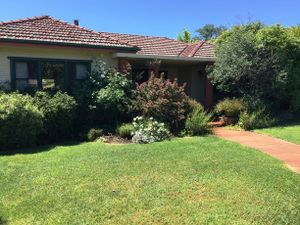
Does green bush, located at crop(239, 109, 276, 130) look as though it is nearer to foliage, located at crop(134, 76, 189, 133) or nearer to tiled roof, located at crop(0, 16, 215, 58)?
foliage, located at crop(134, 76, 189, 133)

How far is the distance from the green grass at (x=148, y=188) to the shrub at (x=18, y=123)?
1246 millimetres

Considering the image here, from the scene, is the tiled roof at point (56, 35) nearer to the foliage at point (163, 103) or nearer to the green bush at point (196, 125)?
the foliage at point (163, 103)

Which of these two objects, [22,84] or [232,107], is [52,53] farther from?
[232,107]

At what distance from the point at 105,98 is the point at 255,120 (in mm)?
5905

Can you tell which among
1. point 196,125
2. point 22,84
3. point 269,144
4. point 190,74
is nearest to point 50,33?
point 22,84

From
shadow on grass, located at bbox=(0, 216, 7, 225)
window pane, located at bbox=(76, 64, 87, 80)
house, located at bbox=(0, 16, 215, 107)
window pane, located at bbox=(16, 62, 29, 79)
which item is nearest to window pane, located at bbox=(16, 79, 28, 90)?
house, located at bbox=(0, 16, 215, 107)

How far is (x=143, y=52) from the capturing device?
18.7m

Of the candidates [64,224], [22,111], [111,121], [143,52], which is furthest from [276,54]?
[64,224]

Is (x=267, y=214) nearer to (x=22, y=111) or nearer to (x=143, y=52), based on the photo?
(x=22, y=111)

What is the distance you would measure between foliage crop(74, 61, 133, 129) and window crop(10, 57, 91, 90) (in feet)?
2.42

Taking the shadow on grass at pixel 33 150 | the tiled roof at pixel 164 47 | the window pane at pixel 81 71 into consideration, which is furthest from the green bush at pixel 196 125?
the tiled roof at pixel 164 47

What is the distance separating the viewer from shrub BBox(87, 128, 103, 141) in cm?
1251

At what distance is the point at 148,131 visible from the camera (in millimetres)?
12148

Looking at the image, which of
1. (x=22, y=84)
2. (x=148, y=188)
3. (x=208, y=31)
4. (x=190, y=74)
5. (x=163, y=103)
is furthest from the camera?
(x=208, y=31)
